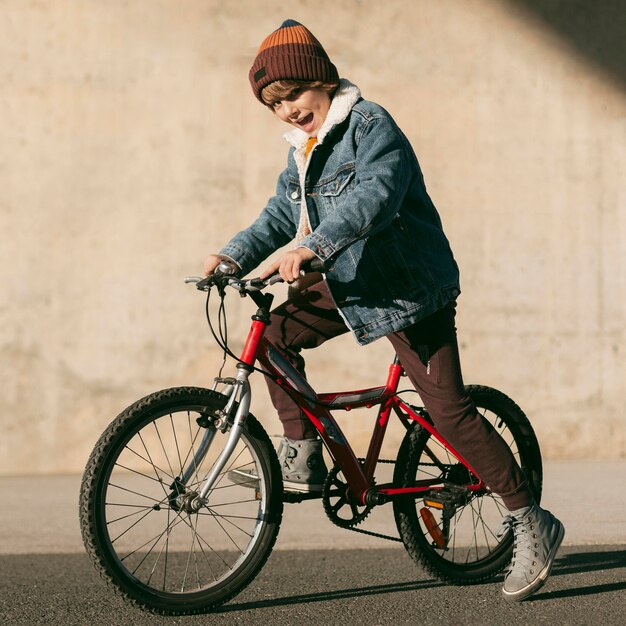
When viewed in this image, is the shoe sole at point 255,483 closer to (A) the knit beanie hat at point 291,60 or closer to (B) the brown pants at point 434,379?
(B) the brown pants at point 434,379

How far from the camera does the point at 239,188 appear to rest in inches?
266

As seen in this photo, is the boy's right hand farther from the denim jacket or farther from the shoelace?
the shoelace

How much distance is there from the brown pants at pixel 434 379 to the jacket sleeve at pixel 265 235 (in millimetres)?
214

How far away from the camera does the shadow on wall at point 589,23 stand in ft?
23.0

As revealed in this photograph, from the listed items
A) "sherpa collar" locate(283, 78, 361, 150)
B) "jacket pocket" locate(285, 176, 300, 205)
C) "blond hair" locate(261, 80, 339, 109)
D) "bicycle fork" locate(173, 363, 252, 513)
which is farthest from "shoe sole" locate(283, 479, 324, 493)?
"blond hair" locate(261, 80, 339, 109)

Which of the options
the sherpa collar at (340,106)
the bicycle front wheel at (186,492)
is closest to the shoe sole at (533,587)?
the bicycle front wheel at (186,492)

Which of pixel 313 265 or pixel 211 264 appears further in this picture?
pixel 211 264

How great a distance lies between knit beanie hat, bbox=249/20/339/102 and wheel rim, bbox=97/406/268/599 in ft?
3.61

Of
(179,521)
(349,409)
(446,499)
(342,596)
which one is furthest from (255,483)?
(446,499)

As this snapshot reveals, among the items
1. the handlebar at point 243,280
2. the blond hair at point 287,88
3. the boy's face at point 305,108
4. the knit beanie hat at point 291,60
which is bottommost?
the handlebar at point 243,280

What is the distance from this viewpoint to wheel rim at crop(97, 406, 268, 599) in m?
3.26

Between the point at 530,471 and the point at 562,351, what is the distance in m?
3.11

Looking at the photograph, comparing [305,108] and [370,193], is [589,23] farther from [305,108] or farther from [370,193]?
[370,193]

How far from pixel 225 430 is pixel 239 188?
365 centimetres
